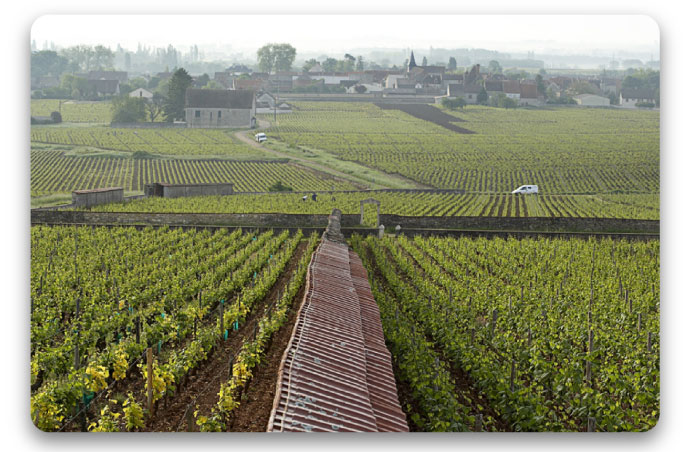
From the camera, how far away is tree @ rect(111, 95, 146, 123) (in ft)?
186

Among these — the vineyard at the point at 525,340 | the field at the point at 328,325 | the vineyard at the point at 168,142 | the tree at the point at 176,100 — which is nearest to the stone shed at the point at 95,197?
the field at the point at 328,325

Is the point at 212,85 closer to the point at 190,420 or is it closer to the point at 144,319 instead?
the point at 144,319

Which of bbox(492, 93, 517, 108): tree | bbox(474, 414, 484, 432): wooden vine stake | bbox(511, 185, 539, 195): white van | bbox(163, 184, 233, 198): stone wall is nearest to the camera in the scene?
bbox(474, 414, 484, 432): wooden vine stake

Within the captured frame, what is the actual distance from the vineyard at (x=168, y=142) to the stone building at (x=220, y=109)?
1193 mm

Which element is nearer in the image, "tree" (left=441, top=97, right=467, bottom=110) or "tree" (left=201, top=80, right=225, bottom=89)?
"tree" (left=201, top=80, right=225, bottom=89)

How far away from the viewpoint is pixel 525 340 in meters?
12.6

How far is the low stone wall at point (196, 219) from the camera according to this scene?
24.2m

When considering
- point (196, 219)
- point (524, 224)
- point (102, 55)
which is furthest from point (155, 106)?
point (102, 55)

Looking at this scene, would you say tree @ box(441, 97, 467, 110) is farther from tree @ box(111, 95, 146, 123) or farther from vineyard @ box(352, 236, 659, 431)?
vineyard @ box(352, 236, 659, 431)

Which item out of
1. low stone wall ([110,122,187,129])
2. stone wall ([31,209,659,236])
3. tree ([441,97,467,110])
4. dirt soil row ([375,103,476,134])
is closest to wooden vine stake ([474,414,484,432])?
stone wall ([31,209,659,236])

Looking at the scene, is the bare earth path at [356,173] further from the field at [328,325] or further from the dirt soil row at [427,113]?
the dirt soil row at [427,113]

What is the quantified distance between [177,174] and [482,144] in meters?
30.9

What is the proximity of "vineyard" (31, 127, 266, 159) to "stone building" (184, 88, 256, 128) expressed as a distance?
1.19 meters
